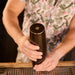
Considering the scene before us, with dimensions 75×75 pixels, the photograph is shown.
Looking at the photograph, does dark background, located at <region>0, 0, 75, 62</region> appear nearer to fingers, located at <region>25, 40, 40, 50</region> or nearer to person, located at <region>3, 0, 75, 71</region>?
person, located at <region>3, 0, 75, 71</region>

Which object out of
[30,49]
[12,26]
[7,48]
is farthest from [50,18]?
[7,48]

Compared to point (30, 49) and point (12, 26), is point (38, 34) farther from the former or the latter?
point (12, 26)

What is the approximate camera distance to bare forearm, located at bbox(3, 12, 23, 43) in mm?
1096

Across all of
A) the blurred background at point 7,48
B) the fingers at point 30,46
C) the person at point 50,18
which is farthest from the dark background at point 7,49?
the fingers at point 30,46

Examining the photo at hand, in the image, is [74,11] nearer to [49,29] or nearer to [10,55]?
[49,29]

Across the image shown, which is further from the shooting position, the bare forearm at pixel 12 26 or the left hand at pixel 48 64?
the bare forearm at pixel 12 26

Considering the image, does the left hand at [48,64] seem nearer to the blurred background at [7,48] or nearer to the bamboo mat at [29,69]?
the bamboo mat at [29,69]

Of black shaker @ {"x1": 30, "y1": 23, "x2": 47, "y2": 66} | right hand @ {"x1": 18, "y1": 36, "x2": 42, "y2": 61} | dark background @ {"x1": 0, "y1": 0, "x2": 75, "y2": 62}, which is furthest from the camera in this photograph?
dark background @ {"x1": 0, "y1": 0, "x2": 75, "y2": 62}

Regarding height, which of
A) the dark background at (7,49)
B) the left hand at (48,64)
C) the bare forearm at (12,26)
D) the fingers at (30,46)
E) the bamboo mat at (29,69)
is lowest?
the dark background at (7,49)

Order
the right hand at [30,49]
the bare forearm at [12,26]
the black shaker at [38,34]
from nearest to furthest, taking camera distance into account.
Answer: the black shaker at [38,34], the right hand at [30,49], the bare forearm at [12,26]

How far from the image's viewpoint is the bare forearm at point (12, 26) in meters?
1.10

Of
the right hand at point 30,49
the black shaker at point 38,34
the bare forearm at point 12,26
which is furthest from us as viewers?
the bare forearm at point 12,26

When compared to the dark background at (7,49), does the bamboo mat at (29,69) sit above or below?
above

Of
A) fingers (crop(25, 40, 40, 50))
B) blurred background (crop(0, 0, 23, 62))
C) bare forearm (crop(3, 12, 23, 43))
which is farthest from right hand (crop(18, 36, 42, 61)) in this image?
blurred background (crop(0, 0, 23, 62))
